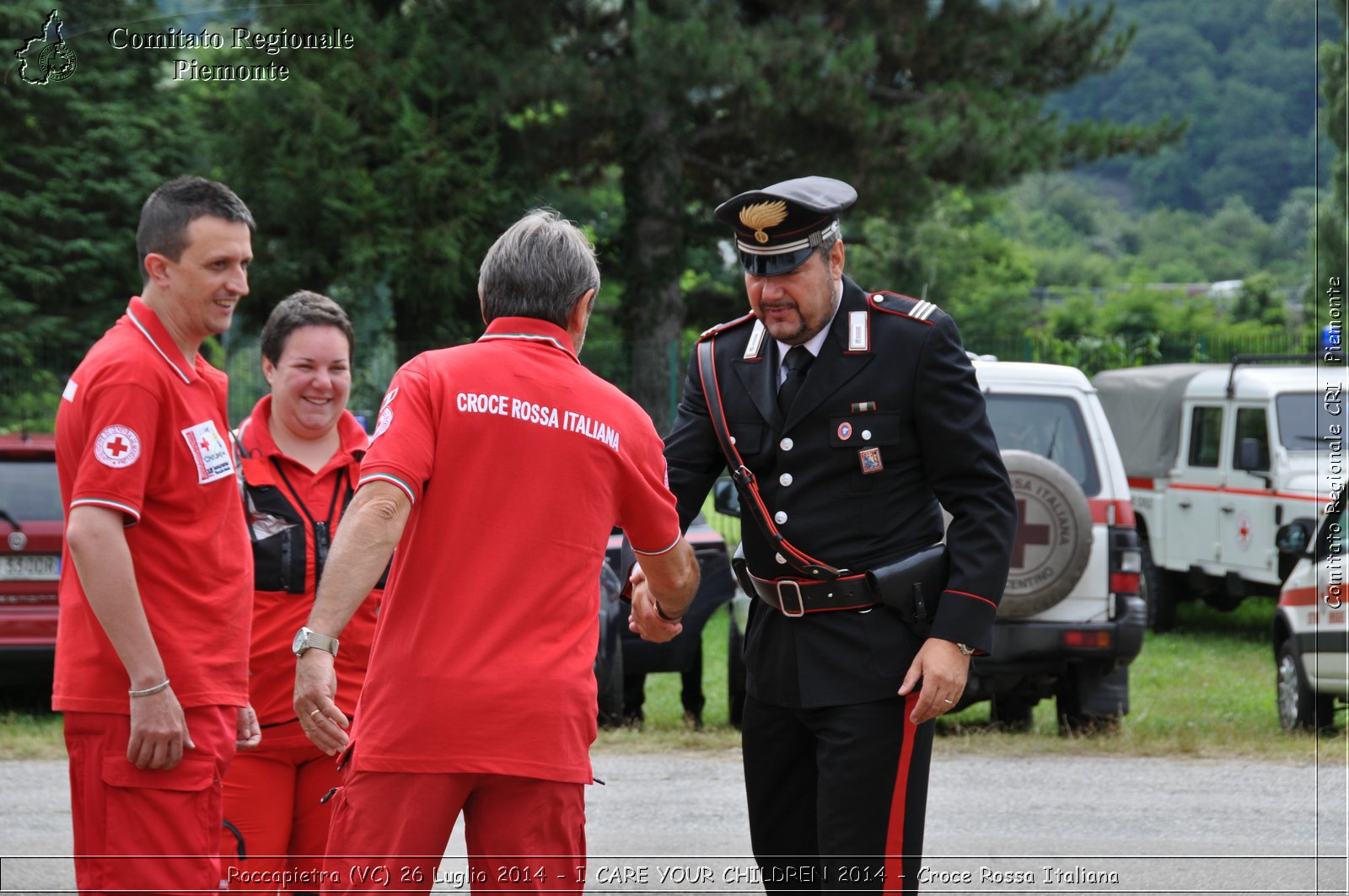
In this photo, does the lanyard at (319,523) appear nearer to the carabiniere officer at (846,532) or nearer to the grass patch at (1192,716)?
the carabiniere officer at (846,532)

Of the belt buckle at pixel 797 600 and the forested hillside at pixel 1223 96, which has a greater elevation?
the forested hillside at pixel 1223 96

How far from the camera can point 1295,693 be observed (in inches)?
346

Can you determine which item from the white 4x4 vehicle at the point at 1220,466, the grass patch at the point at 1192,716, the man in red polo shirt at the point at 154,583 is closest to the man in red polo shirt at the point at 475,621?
the man in red polo shirt at the point at 154,583

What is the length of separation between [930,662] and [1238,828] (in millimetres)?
3832

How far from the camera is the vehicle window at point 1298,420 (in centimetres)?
1306

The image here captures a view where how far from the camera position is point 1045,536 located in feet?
25.6

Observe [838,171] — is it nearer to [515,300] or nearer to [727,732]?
[727,732]

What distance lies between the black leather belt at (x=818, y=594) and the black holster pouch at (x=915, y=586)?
0.11ft

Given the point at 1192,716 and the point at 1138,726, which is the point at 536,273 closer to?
Result: the point at 1138,726

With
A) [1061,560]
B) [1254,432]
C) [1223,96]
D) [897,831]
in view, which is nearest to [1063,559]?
[1061,560]

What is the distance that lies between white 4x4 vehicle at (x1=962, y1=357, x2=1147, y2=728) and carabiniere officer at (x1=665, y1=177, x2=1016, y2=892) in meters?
3.87

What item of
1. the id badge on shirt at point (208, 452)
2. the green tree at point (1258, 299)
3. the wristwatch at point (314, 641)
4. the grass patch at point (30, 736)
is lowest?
the grass patch at point (30, 736)

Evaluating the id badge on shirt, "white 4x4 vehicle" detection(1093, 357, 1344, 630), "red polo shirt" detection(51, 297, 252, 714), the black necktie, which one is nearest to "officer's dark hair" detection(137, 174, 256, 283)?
"red polo shirt" detection(51, 297, 252, 714)

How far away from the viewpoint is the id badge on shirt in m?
3.34
